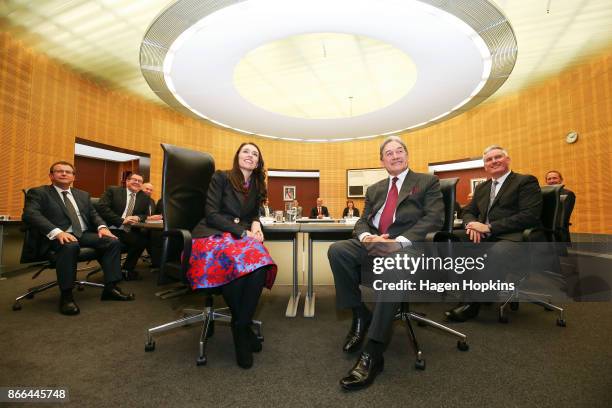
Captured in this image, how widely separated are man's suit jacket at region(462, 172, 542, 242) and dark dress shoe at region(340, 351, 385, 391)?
1584mm

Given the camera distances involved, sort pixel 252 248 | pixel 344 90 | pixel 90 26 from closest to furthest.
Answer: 1. pixel 252 248
2. pixel 90 26
3. pixel 344 90

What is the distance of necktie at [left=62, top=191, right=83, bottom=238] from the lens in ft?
9.31

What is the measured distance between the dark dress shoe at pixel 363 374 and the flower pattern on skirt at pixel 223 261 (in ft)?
2.40

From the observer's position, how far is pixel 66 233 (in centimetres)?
259

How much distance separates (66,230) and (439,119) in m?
7.67

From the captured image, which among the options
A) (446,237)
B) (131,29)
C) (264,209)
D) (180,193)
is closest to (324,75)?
(264,209)

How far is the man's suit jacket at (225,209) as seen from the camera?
6.25 feet

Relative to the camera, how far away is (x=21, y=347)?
1.80 meters

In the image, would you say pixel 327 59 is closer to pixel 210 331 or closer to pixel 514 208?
pixel 514 208

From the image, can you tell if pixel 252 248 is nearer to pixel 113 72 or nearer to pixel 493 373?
pixel 493 373

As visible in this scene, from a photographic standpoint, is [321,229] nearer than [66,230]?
Yes

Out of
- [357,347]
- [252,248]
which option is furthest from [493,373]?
[252,248]

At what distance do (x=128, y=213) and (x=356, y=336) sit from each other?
12.2ft

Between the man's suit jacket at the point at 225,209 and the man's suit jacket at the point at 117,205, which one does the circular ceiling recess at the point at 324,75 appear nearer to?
the man's suit jacket at the point at 117,205
